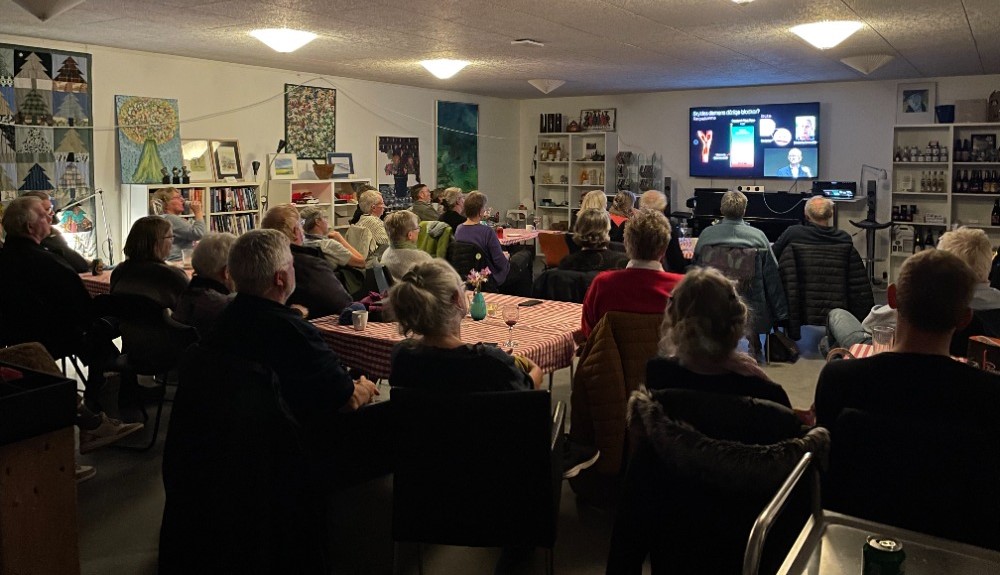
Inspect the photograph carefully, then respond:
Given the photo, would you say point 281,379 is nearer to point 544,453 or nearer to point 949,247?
point 544,453

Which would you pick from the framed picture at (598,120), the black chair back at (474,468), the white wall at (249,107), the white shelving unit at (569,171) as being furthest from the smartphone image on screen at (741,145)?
the black chair back at (474,468)

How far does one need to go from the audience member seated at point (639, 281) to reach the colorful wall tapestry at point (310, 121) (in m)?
6.86

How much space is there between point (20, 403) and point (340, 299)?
8.94 feet

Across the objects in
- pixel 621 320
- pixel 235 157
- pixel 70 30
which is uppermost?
pixel 70 30

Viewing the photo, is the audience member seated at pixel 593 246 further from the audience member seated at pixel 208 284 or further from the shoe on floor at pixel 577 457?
the audience member seated at pixel 208 284

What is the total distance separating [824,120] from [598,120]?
3.34 metres

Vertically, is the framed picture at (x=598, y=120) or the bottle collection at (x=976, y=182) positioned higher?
the framed picture at (x=598, y=120)

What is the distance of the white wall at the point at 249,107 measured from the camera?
799 cm

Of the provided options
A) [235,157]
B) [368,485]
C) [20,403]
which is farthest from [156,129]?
[20,403]

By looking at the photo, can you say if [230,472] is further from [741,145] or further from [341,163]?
[741,145]

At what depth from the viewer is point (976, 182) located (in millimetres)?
10086

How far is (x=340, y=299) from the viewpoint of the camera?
4.62 m

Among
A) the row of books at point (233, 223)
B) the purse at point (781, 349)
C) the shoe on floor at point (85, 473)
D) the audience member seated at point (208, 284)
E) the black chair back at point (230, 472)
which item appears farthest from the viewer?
the row of books at point (233, 223)

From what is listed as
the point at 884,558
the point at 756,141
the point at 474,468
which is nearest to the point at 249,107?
the point at 756,141
